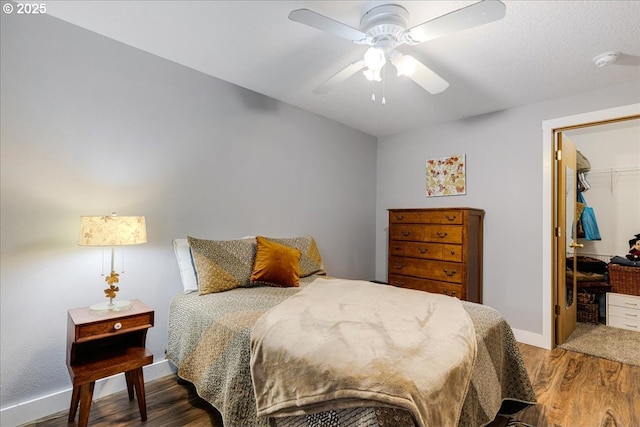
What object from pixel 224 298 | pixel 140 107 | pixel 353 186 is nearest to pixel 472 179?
pixel 353 186

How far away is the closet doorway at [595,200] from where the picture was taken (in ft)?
9.68

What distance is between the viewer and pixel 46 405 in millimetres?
1828

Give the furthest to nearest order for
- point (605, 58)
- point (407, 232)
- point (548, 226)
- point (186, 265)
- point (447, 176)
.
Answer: point (447, 176)
point (407, 232)
point (548, 226)
point (186, 265)
point (605, 58)

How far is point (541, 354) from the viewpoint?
276cm

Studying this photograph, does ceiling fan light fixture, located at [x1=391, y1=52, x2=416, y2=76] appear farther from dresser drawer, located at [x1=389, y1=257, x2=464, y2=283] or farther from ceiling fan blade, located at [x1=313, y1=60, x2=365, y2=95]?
dresser drawer, located at [x1=389, y1=257, x2=464, y2=283]

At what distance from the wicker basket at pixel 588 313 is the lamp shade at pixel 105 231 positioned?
4657mm

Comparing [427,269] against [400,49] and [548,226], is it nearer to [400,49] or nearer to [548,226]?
[548,226]

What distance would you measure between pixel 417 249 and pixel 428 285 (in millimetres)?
383

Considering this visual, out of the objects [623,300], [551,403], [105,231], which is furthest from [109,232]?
[623,300]

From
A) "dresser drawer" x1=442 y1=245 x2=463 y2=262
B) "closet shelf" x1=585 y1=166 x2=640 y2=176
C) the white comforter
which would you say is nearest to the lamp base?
the white comforter

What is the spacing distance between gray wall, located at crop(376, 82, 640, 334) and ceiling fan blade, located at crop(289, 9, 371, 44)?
2214 mm

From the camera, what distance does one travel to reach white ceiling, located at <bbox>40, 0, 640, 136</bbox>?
1.74 metres

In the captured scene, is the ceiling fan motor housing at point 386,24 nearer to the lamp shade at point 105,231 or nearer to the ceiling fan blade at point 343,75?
the ceiling fan blade at point 343,75

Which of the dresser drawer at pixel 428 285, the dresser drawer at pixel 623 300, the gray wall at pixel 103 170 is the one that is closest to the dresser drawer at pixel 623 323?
the dresser drawer at pixel 623 300
